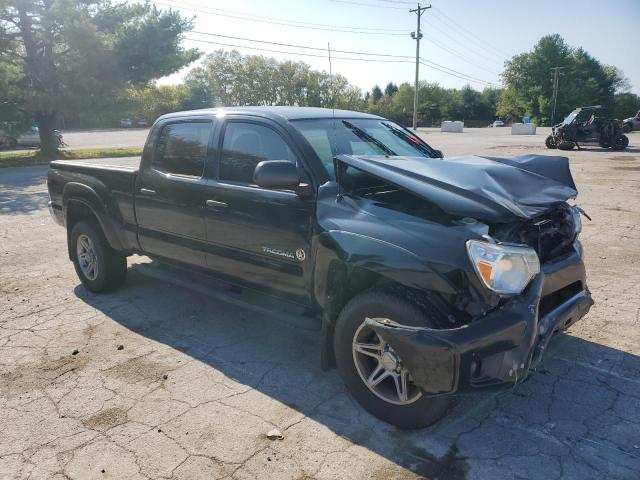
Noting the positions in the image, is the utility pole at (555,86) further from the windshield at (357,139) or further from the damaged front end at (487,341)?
the damaged front end at (487,341)

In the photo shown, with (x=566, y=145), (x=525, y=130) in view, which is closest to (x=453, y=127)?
(x=525, y=130)

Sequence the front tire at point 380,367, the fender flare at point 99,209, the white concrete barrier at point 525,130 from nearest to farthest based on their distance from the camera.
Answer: the front tire at point 380,367 < the fender flare at point 99,209 < the white concrete barrier at point 525,130

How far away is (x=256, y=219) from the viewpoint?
12.0 ft

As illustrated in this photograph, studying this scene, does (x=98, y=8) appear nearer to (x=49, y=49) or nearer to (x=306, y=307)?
(x=49, y=49)

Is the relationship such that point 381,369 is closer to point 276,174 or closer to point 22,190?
point 276,174

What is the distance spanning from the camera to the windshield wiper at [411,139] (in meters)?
4.39

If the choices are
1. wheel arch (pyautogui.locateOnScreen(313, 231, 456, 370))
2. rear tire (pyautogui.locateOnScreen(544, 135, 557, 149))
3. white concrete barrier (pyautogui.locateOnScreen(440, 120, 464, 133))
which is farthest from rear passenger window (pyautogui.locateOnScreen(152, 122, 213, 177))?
white concrete barrier (pyautogui.locateOnScreen(440, 120, 464, 133))

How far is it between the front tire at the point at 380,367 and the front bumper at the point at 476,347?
0.11 meters

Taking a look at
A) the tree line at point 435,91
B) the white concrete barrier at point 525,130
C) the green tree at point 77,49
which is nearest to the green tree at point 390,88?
the tree line at point 435,91

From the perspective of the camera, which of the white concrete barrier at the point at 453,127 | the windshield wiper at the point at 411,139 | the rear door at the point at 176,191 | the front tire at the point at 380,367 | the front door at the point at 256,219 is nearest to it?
the front tire at the point at 380,367

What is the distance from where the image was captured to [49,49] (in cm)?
1841

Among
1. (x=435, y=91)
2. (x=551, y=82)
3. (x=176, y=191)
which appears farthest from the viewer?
(x=435, y=91)

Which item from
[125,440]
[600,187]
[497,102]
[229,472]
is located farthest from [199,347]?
[497,102]

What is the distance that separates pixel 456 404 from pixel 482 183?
1284 mm
